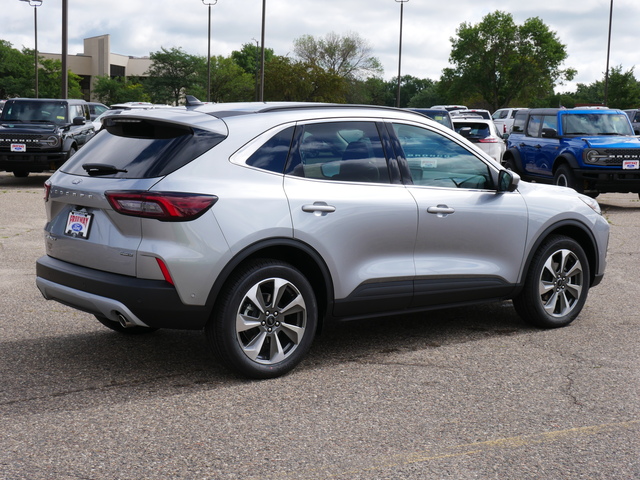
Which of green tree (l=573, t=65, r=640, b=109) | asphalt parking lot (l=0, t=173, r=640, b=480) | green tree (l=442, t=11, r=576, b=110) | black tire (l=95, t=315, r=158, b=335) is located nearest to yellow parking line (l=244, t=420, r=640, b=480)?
asphalt parking lot (l=0, t=173, r=640, b=480)

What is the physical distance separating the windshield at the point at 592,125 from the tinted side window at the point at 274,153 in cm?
1241

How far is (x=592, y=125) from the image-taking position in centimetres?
1661

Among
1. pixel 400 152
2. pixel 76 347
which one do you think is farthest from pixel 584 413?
pixel 76 347

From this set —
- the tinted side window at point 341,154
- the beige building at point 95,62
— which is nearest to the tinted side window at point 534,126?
the tinted side window at point 341,154

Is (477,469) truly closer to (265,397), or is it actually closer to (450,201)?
(265,397)

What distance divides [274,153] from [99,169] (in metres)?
1.01

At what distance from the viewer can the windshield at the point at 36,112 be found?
1956 cm

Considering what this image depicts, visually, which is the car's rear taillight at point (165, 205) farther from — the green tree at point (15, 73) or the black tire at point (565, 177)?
the green tree at point (15, 73)

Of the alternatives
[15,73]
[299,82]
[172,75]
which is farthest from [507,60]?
[15,73]

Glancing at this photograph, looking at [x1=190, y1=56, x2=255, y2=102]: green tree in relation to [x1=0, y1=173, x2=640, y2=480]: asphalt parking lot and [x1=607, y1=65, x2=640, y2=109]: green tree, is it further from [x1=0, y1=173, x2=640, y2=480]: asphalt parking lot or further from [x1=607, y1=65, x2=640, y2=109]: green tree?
[x1=0, y1=173, x2=640, y2=480]: asphalt parking lot

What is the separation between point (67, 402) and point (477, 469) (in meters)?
2.20

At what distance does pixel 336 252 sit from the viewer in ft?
17.1

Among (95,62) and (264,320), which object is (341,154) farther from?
(95,62)

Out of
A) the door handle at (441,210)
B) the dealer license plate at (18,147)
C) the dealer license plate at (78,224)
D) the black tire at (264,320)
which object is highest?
the dealer license plate at (18,147)
